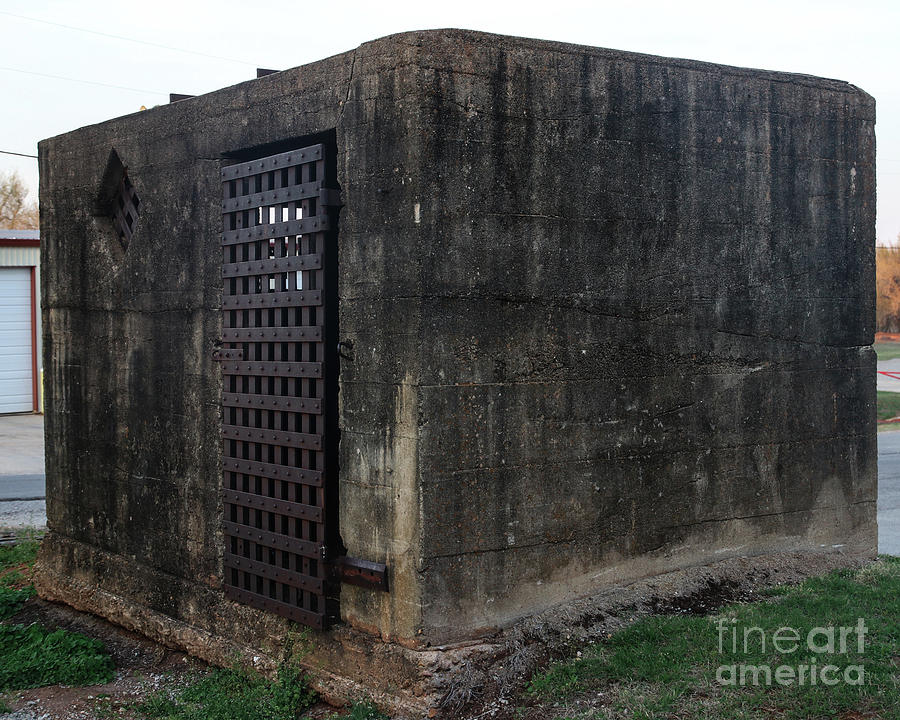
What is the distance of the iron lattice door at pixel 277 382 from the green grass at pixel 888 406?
66.5ft

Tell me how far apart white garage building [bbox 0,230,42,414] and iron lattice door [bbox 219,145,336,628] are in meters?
18.6

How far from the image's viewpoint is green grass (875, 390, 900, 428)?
77.0ft

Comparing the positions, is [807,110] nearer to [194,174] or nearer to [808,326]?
[808,326]

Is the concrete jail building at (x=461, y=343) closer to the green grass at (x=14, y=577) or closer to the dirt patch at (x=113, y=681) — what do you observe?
the dirt patch at (x=113, y=681)

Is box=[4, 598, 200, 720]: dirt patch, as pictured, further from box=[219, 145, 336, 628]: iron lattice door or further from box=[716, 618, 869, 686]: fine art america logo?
box=[716, 618, 869, 686]: fine art america logo

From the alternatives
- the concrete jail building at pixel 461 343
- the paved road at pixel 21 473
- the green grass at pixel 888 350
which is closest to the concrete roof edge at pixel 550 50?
the concrete jail building at pixel 461 343

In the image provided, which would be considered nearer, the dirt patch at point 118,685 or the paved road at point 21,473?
the dirt patch at point 118,685

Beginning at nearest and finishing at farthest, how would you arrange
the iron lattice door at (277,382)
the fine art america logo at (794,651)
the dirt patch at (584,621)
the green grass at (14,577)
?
the fine art america logo at (794,651)
the dirt patch at (584,621)
the iron lattice door at (277,382)
the green grass at (14,577)

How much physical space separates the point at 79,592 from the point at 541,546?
4.38 meters

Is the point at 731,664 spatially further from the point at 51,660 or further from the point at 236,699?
the point at 51,660

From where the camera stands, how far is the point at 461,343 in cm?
539

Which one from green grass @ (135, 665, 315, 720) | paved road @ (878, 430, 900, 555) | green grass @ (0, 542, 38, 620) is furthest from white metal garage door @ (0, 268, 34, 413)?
paved road @ (878, 430, 900, 555)

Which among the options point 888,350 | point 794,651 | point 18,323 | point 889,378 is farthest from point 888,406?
point 888,350

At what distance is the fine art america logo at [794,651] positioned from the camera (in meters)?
4.84
